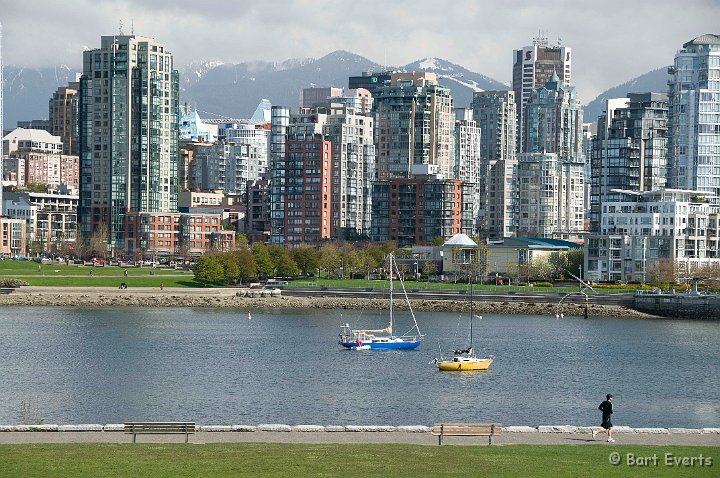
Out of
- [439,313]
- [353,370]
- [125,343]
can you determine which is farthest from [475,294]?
[353,370]

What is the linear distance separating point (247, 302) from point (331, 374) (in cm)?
8937

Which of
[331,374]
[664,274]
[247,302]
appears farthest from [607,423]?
[664,274]

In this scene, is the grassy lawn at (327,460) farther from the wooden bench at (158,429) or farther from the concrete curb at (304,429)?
the concrete curb at (304,429)

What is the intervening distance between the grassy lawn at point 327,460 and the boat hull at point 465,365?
4833 centimetres

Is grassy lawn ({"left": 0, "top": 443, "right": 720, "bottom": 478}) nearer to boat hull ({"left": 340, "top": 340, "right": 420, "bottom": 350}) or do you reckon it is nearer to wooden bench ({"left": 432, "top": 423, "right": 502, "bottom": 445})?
wooden bench ({"left": 432, "top": 423, "right": 502, "bottom": 445})

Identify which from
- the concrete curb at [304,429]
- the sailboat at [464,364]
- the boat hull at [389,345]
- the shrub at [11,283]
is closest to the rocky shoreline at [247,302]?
the shrub at [11,283]

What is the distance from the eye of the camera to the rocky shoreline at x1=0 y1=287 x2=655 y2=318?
173375 mm

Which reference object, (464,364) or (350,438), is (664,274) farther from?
(350,438)

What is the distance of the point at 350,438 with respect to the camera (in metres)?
50.5

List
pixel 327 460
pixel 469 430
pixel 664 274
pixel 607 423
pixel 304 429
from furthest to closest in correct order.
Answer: pixel 664 274 < pixel 304 429 < pixel 607 423 < pixel 469 430 < pixel 327 460

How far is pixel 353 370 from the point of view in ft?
321

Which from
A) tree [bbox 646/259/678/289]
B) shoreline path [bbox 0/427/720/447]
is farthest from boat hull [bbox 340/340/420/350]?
tree [bbox 646/259/678/289]

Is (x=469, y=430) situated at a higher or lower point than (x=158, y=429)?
higher

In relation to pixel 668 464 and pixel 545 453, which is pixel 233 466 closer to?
pixel 545 453
